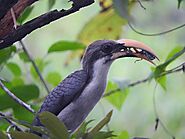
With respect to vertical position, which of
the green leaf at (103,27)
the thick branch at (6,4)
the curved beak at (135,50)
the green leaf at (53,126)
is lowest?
the green leaf at (103,27)

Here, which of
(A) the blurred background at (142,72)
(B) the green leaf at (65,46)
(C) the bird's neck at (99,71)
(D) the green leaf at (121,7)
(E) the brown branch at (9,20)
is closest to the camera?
(D) the green leaf at (121,7)

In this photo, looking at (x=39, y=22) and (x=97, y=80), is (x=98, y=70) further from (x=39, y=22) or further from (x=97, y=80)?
(x=39, y=22)

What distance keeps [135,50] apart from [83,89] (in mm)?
186

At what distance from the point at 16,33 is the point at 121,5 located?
0.23 m

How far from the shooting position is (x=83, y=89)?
1.76 m

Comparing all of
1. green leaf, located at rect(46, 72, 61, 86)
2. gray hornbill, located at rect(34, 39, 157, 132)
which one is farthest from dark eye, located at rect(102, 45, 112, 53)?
green leaf, located at rect(46, 72, 61, 86)

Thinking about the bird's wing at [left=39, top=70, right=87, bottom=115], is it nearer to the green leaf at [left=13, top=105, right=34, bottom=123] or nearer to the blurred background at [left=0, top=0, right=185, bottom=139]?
the green leaf at [left=13, top=105, right=34, bottom=123]

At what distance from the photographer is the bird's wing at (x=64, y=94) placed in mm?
1737

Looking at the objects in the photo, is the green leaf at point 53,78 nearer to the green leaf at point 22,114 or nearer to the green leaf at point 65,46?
the green leaf at point 65,46

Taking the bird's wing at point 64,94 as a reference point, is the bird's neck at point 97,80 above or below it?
below

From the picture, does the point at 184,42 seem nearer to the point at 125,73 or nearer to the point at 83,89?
the point at 125,73

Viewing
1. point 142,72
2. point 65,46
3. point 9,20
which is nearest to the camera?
point 9,20

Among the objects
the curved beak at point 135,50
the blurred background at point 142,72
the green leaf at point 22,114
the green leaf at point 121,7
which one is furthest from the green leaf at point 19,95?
the blurred background at point 142,72

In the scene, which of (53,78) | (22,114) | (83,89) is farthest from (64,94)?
(53,78)
